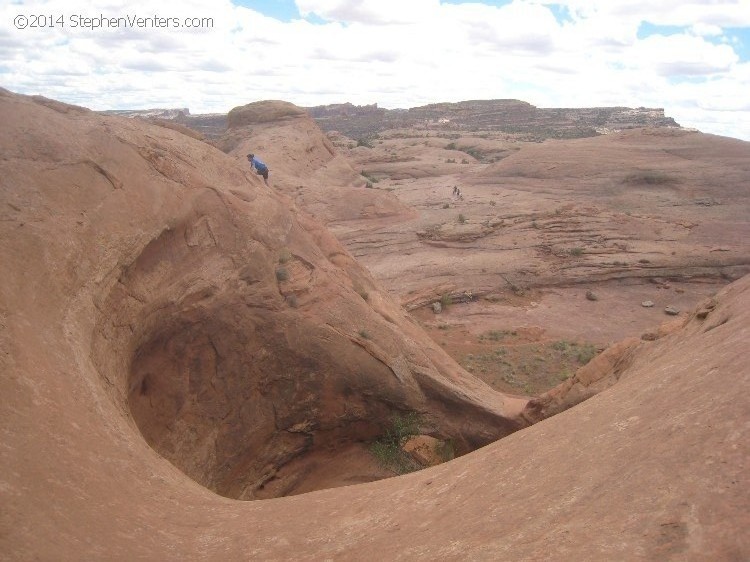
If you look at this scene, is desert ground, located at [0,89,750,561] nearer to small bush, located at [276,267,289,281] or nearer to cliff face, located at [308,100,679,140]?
small bush, located at [276,267,289,281]

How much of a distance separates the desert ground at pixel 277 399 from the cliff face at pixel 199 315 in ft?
0.10

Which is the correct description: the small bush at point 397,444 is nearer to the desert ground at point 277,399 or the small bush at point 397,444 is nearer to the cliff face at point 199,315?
the desert ground at point 277,399

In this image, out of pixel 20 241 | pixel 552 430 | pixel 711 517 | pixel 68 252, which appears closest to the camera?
pixel 711 517

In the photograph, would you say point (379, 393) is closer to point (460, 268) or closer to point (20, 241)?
point (20, 241)

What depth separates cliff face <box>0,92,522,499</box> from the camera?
594 cm

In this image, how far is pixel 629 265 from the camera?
21844mm

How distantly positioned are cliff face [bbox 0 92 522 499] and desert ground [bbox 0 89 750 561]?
1.2 inches

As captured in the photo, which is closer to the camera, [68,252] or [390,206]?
[68,252]

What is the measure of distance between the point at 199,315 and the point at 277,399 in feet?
5.84

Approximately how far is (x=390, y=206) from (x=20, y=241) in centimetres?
2321

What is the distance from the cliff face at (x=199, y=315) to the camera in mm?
5938

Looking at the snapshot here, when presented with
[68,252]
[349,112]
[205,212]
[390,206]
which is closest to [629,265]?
Answer: [390,206]

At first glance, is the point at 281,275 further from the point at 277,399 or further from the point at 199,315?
the point at 277,399

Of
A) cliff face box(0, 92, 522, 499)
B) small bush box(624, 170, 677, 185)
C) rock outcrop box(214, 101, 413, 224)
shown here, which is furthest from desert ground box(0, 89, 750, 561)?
small bush box(624, 170, 677, 185)
